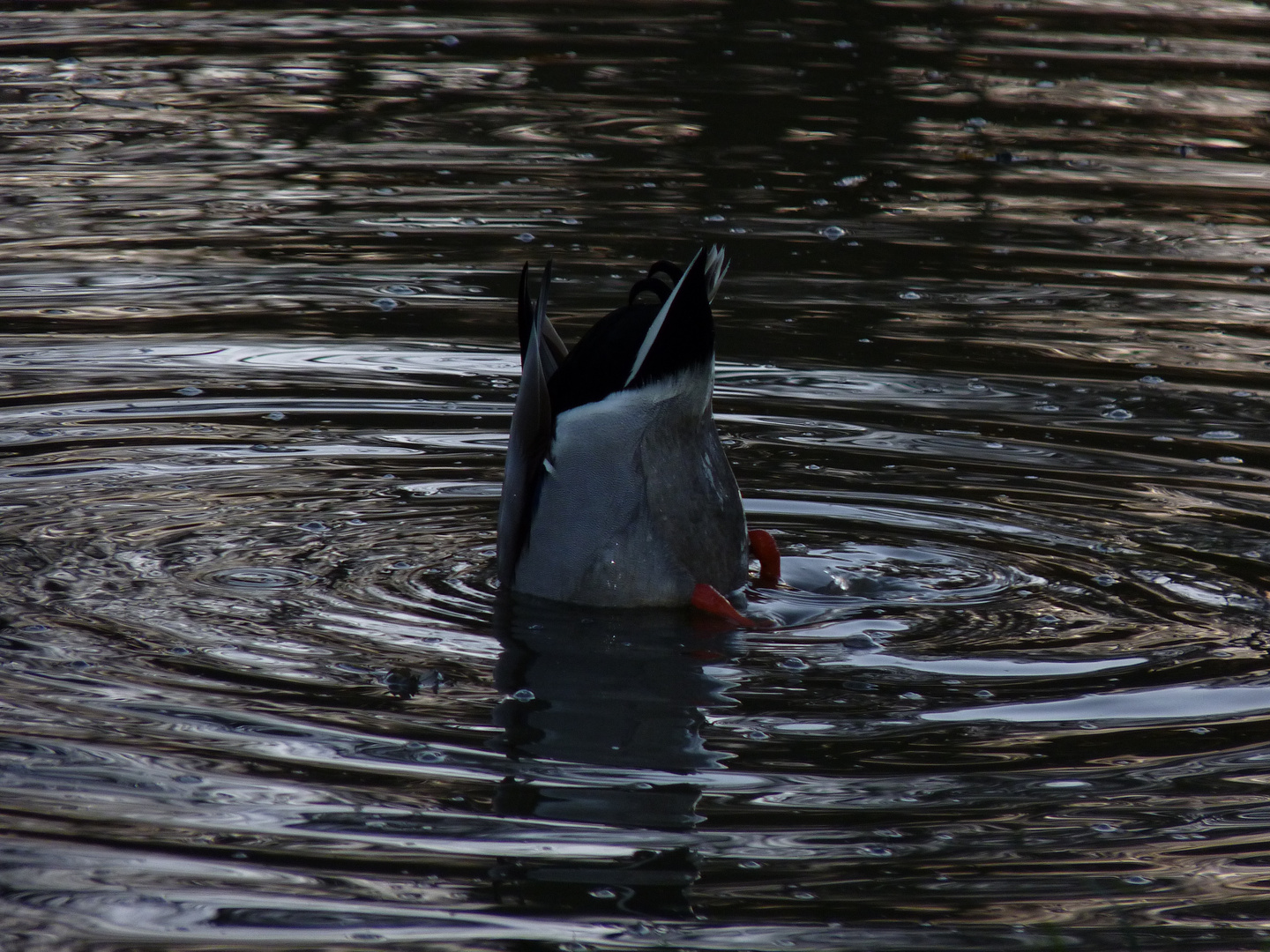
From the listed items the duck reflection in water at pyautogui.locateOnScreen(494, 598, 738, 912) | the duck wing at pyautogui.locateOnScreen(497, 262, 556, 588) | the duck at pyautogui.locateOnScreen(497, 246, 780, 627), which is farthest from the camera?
the duck wing at pyautogui.locateOnScreen(497, 262, 556, 588)

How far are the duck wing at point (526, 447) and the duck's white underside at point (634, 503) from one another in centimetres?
6

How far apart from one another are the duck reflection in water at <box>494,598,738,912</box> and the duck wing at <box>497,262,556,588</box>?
0.21 meters

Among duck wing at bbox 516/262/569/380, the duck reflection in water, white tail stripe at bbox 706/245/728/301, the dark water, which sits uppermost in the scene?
white tail stripe at bbox 706/245/728/301

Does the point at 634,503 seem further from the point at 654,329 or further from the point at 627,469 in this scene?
the point at 654,329

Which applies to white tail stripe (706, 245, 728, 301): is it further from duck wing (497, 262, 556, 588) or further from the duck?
duck wing (497, 262, 556, 588)

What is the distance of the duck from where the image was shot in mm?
5414

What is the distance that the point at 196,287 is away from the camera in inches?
357

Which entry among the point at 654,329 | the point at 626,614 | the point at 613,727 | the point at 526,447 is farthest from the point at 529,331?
the point at 613,727

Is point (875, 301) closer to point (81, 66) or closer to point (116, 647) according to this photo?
point (116, 647)

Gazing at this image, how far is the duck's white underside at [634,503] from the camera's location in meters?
5.47

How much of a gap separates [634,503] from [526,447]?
1.35ft

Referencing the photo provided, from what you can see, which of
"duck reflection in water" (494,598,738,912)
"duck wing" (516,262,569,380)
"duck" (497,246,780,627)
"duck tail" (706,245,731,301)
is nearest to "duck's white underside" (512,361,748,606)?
"duck" (497,246,780,627)

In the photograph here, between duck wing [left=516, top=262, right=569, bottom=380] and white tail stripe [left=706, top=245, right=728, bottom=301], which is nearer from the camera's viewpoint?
white tail stripe [left=706, top=245, right=728, bottom=301]

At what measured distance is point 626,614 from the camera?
5.68 meters
